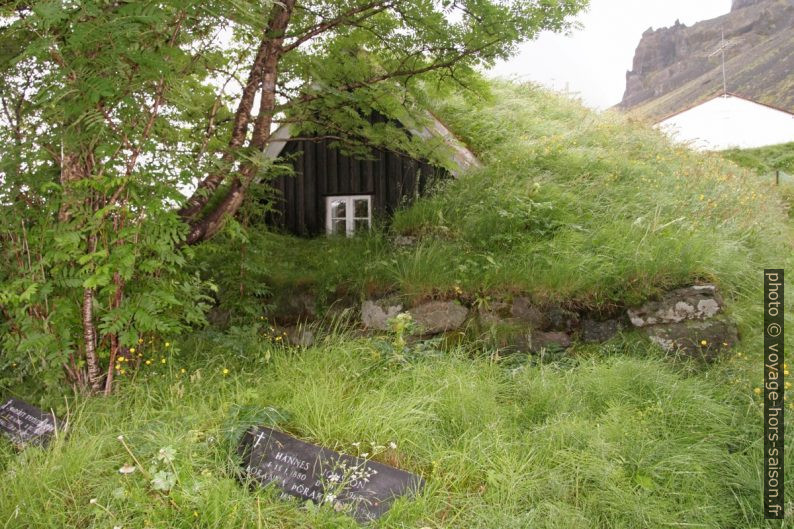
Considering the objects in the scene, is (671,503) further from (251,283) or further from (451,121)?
(451,121)

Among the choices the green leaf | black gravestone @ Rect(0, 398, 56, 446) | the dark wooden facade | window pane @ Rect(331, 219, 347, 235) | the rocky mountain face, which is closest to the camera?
the green leaf

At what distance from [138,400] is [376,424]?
72.1 inches

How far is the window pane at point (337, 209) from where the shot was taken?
28.2ft

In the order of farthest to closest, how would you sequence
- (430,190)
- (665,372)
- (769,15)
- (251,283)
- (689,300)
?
(769,15)
(430,190)
(251,283)
(689,300)
(665,372)

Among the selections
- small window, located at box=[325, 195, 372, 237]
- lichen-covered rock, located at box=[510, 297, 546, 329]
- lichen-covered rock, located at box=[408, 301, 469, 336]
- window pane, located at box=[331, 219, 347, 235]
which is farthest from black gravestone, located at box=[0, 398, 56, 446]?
window pane, located at box=[331, 219, 347, 235]

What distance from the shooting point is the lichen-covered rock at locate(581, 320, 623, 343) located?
5223mm

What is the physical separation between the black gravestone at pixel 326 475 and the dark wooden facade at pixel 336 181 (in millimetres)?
4710

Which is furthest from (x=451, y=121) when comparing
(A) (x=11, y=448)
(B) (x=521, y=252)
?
(A) (x=11, y=448)

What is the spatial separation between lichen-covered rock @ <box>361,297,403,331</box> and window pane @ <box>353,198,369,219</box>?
8.99 ft

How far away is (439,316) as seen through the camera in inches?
219

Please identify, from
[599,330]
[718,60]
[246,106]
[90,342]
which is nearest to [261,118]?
[246,106]

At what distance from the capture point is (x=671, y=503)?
3.10 meters

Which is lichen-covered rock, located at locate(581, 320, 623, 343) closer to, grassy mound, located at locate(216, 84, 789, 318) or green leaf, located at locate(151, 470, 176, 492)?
grassy mound, located at locate(216, 84, 789, 318)

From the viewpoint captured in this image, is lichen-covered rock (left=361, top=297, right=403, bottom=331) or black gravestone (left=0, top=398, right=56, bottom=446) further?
lichen-covered rock (left=361, top=297, right=403, bottom=331)
